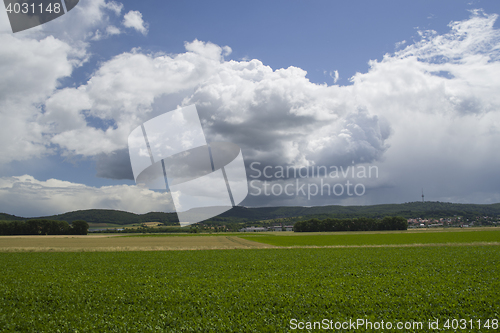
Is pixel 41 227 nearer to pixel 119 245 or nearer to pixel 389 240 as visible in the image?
pixel 119 245

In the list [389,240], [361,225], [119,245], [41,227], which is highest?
[119,245]

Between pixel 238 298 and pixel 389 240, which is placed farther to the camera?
pixel 389 240

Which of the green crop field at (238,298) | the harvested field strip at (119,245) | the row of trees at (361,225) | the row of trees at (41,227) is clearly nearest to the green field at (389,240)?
the harvested field strip at (119,245)

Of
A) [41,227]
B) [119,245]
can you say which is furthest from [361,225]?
[41,227]

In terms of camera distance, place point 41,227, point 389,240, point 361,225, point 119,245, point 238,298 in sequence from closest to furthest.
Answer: point 238,298 → point 389,240 → point 119,245 → point 41,227 → point 361,225

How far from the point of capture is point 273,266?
24.3 metres

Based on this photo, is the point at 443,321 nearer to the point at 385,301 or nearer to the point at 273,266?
the point at 385,301

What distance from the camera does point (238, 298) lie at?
14141 millimetres

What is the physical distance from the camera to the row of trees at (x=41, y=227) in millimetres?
112438

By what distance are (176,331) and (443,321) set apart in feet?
35.1

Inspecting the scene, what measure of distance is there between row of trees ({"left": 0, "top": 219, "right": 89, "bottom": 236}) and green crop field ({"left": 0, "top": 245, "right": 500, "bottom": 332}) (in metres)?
118

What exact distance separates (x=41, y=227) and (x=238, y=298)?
135945 millimetres

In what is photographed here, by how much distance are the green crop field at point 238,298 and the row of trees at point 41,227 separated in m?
118

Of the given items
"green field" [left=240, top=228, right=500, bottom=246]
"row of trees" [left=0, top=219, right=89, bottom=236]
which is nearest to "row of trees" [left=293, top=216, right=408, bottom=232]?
"green field" [left=240, top=228, right=500, bottom=246]
